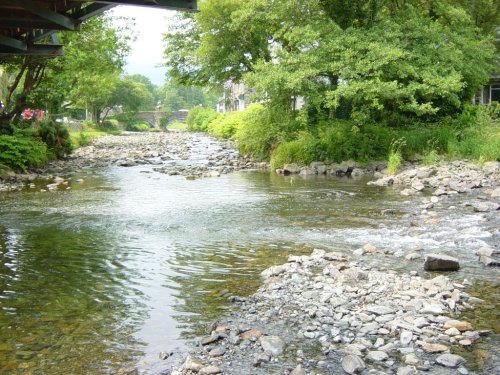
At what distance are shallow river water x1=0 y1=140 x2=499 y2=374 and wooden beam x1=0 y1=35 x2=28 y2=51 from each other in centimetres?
436

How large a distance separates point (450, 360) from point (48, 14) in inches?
394

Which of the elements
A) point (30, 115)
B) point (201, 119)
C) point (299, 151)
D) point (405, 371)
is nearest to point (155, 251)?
point (405, 371)

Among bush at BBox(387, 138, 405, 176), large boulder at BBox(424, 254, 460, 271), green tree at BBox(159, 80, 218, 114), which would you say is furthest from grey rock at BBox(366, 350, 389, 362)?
green tree at BBox(159, 80, 218, 114)

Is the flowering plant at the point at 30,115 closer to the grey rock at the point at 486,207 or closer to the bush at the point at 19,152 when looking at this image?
the bush at the point at 19,152

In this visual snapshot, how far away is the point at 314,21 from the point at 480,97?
20462 mm

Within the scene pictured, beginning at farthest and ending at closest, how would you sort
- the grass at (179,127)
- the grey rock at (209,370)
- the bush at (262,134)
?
the grass at (179,127) < the bush at (262,134) < the grey rock at (209,370)

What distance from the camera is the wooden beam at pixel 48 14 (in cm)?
1013

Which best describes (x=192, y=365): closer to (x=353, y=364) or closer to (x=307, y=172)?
(x=353, y=364)

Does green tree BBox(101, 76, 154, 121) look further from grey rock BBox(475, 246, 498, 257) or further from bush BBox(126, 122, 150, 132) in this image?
grey rock BBox(475, 246, 498, 257)

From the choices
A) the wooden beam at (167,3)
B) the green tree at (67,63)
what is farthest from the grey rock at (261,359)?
the green tree at (67,63)

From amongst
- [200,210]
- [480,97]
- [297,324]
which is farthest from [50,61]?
[480,97]

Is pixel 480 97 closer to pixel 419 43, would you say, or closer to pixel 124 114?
pixel 419 43

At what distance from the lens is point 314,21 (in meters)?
22.7

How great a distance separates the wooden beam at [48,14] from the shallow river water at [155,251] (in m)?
4.52
